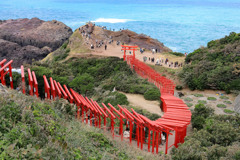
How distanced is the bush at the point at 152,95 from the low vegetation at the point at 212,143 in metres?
4.35

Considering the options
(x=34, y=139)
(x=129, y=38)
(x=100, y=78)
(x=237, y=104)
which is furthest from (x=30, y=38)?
(x=34, y=139)

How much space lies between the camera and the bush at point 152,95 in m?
19.3

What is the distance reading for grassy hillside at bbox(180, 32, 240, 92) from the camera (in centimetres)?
2228

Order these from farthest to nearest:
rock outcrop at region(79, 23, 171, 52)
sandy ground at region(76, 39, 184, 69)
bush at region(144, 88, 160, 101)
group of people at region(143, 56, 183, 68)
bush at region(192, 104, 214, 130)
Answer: rock outcrop at region(79, 23, 171, 52) < sandy ground at region(76, 39, 184, 69) < group of people at region(143, 56, 183, 68) < bush at region(144, 88, 160, 101) < bush at region(192, 104, 214, 130)

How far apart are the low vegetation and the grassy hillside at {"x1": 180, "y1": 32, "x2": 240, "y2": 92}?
7.86m

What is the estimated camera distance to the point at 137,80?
23672 millimetres

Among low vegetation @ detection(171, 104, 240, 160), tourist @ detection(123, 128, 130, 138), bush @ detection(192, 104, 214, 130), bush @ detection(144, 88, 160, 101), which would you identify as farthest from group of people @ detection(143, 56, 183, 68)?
tourist @ detection(123, 128, 130, 138)

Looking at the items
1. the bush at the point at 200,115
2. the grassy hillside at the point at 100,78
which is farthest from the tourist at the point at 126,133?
the grassy hillside at the point at 100,78

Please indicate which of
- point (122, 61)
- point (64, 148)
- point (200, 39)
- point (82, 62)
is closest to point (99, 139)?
point (64, 148)

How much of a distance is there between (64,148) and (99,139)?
2.63m

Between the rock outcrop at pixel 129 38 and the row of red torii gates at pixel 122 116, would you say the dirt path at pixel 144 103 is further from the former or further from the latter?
the rock outcrop at pixel 129 38

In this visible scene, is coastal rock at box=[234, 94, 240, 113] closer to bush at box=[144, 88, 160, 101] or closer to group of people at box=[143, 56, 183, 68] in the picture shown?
bush at box=[144, 88, 160, 101]

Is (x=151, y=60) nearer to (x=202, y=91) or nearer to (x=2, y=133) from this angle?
(x=202, y=91)

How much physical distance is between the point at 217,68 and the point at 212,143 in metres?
14.3
